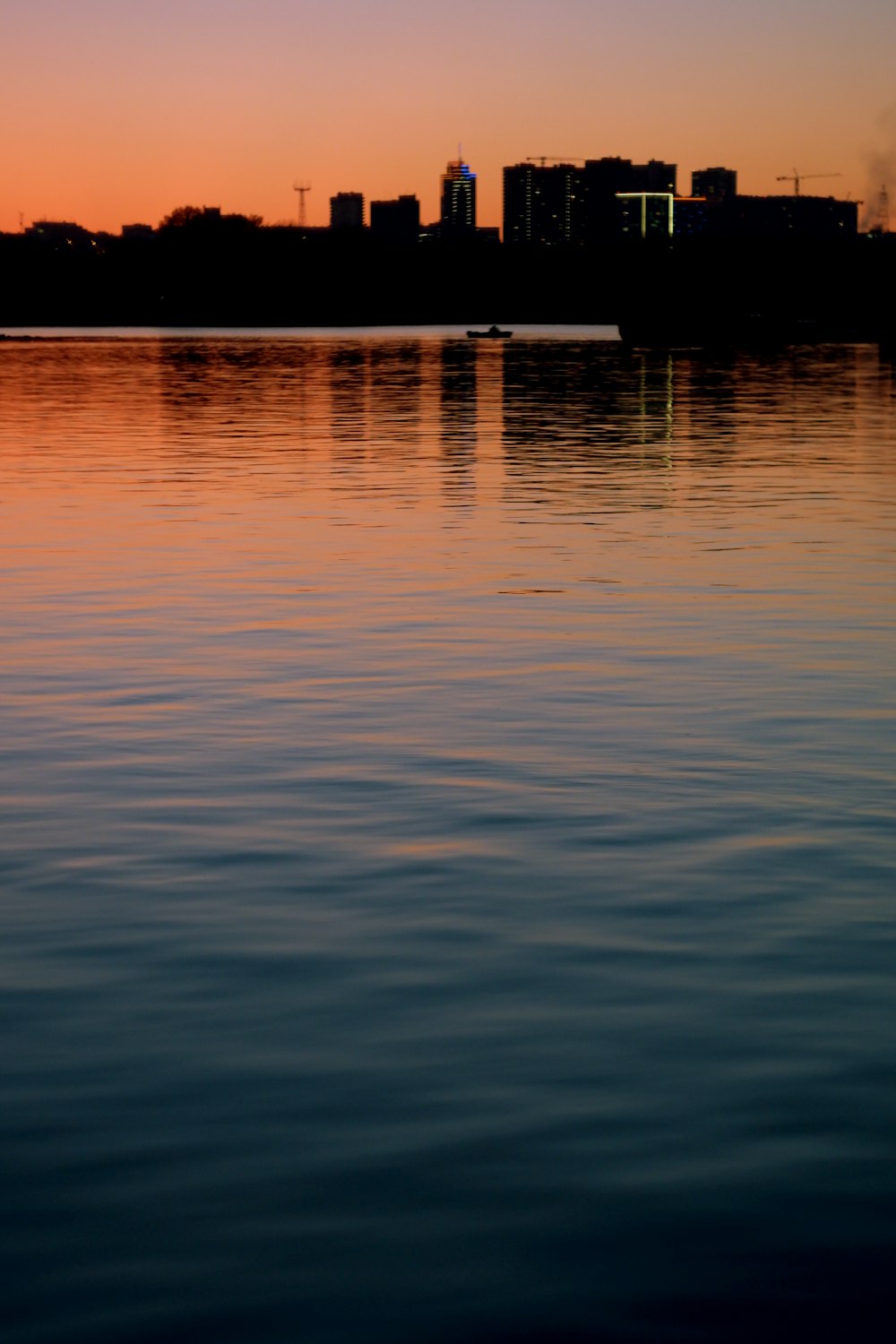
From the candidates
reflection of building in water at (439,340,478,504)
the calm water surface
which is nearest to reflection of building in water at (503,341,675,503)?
reflection of building in water at (439,340,478,504)

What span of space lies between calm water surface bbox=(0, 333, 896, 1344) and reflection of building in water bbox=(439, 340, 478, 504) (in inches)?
613

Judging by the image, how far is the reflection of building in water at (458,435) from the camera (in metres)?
47.1

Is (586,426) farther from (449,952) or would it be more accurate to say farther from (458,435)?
(449,952)

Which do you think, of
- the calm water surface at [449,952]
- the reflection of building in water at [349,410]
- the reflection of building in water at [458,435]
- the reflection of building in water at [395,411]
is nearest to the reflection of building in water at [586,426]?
the reflection of building in water at [458,435]

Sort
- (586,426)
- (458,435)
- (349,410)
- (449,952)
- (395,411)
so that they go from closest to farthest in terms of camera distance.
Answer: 1. (449,952)
2. (458,435)
3. (586,426)
4. (395,411)
5. (349,410)

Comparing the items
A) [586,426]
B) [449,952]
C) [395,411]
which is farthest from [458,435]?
[449,952]

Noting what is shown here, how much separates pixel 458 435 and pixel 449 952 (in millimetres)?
55809

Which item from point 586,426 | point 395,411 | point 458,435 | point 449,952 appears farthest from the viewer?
point 395,411

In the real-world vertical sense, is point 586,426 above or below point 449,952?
above

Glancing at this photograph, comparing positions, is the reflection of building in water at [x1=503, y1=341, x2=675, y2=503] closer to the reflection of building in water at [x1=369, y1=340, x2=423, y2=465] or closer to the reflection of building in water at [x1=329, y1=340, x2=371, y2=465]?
the reflection of building in water at [x1=369, y1=340, x2=423, y2=465]

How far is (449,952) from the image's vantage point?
1180cm

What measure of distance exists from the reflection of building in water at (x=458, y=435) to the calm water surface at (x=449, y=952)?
15558 mm

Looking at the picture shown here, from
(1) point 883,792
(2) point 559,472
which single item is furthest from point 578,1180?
(2) point 559,472

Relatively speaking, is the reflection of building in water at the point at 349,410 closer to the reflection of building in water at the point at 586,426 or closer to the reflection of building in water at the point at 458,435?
the reflection of building in water at the point at 458,435
